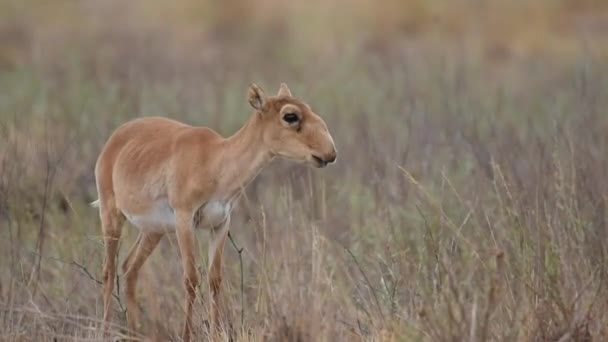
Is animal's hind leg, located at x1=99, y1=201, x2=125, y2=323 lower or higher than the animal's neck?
lower

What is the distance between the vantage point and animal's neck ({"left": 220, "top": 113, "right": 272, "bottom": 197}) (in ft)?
22.6

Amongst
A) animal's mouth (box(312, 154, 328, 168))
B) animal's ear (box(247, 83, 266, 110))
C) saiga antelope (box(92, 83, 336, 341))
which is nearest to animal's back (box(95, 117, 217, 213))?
saiga antelope (box(92, 83, 336, 341))

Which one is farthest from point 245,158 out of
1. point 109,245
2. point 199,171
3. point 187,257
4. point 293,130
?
point 109,245

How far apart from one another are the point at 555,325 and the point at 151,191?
7.42ft

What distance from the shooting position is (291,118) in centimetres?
669

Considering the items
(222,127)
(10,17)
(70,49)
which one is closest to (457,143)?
(222,127)

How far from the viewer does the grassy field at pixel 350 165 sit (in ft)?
21.4

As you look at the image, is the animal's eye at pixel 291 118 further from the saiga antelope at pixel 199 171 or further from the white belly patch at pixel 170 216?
the white belly patch at pixel 170 216

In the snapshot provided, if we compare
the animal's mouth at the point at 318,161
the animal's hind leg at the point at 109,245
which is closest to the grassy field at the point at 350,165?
the animal's hind leg at the point at 109,245

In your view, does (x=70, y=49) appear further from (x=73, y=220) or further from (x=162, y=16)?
(x=73, y=220)

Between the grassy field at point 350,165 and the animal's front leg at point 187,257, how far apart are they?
4.0 inches

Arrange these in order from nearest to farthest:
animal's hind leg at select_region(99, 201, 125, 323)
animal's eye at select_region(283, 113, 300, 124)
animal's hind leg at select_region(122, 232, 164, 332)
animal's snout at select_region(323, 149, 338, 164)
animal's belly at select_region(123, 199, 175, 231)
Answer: animal's snout at select_region(323, 149, 338, 164), animal's eye at select_region(283, 113, 300, 124), animal's belly at select_region(123, 199, 175, 231), animal's hind leg at select_region(99, 201, 125, 323), animal's hind leg at select_region(122, 232, 164, 332)

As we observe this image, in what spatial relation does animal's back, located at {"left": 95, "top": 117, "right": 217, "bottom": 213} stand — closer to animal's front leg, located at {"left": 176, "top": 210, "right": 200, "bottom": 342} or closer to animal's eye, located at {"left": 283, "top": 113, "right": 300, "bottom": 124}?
Answer: animal's front leg, located at {"left": 176, "top": 210, "right": 200, "bottom": 342}

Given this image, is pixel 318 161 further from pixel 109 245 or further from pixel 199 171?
pixel 109 245
